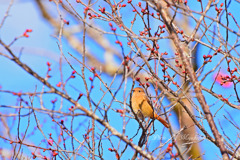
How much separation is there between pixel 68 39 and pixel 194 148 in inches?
178

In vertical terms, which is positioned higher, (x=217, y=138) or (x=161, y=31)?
(x=161, y=31)

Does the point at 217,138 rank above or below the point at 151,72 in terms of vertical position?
below

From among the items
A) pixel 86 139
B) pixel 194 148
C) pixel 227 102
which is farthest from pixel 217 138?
pixel 194 148

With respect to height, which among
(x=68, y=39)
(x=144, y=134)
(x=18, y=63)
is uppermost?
(x=68, y=39)

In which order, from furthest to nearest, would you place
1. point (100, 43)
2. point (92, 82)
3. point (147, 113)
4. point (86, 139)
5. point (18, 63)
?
point (100, 43) < point (147, 113) < point (86, 139) < point (92, 82) < point (18, 63)

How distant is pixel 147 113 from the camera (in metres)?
4.11

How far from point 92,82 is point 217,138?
1124mm

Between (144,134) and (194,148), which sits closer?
(144,134)

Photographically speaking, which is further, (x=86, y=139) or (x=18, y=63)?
(x=86, y=139)

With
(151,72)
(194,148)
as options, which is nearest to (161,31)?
(151,72)

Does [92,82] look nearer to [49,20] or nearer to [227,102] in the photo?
[227,102]

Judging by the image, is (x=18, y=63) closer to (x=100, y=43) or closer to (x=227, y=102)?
(x=227, y=102)

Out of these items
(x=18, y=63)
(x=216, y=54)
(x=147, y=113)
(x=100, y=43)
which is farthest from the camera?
(x=100, y=43)

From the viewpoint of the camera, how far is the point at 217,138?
2441mm
